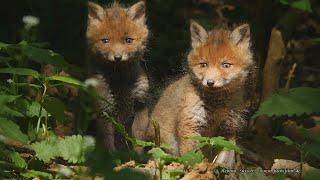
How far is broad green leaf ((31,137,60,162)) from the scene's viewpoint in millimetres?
4270

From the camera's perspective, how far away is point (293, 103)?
403 centimetres

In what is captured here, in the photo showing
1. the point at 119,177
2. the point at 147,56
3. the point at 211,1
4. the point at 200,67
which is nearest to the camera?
the point at 119,177

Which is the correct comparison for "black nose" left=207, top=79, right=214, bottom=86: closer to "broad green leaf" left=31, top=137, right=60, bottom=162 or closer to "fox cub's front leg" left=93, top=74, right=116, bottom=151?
"fox cub's front leg" left=93, top=74, right=116, bottom=151

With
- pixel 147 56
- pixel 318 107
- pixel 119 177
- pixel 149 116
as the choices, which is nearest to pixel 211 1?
pixel 147 56

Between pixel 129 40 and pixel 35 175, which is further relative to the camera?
pixel 129 40

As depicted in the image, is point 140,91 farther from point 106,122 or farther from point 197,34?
point 197,34

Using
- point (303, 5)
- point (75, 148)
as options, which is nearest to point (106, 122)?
point (75, 148)

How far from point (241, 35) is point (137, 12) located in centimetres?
124

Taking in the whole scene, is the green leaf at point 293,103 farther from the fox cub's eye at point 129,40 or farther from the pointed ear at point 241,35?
the fox cub's eye at point 129,40

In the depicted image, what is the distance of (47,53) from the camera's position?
4.59 metres

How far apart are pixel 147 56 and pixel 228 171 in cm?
233

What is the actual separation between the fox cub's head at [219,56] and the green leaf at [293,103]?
1091mm

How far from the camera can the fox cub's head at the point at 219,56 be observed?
5.31m

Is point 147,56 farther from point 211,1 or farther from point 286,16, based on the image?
point 211,1
